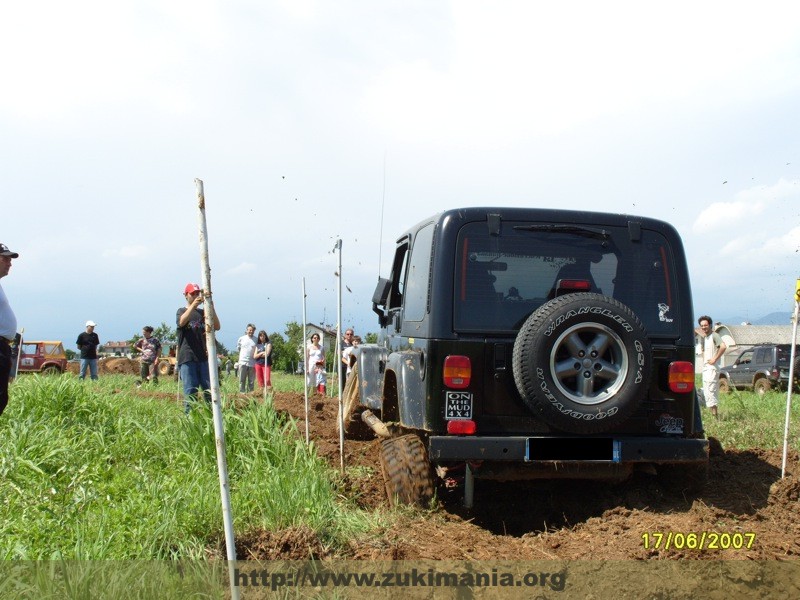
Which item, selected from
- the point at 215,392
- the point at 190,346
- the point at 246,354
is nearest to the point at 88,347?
the point at 246,354

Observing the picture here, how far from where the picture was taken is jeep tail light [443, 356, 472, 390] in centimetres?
471

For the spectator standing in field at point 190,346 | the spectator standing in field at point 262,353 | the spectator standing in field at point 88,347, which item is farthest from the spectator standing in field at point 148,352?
the spectator standing in field at point 190,346

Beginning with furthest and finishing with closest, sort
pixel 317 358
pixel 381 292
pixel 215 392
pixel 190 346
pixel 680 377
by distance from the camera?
pixel 317 358 → pixel 190 346 → pixel 381 292 → pixel 680 377 → pixel 215 392

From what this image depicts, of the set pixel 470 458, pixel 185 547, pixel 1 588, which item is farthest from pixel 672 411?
pixel 1 588

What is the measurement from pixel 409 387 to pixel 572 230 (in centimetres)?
145


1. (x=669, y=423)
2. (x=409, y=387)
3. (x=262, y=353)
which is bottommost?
(x=669, y=423)

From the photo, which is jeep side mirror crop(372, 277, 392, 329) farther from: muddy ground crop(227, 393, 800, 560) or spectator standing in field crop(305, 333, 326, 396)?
spectator standing in field crop(305, 333, 326, 396)

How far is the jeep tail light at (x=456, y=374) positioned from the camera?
4715 millimetres

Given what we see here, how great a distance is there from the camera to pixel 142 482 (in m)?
5.30

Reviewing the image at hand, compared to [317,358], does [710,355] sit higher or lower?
higher

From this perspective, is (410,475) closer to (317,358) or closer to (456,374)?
(456,374)

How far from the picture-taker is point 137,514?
4.35 metres

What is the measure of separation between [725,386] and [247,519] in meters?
24.3
